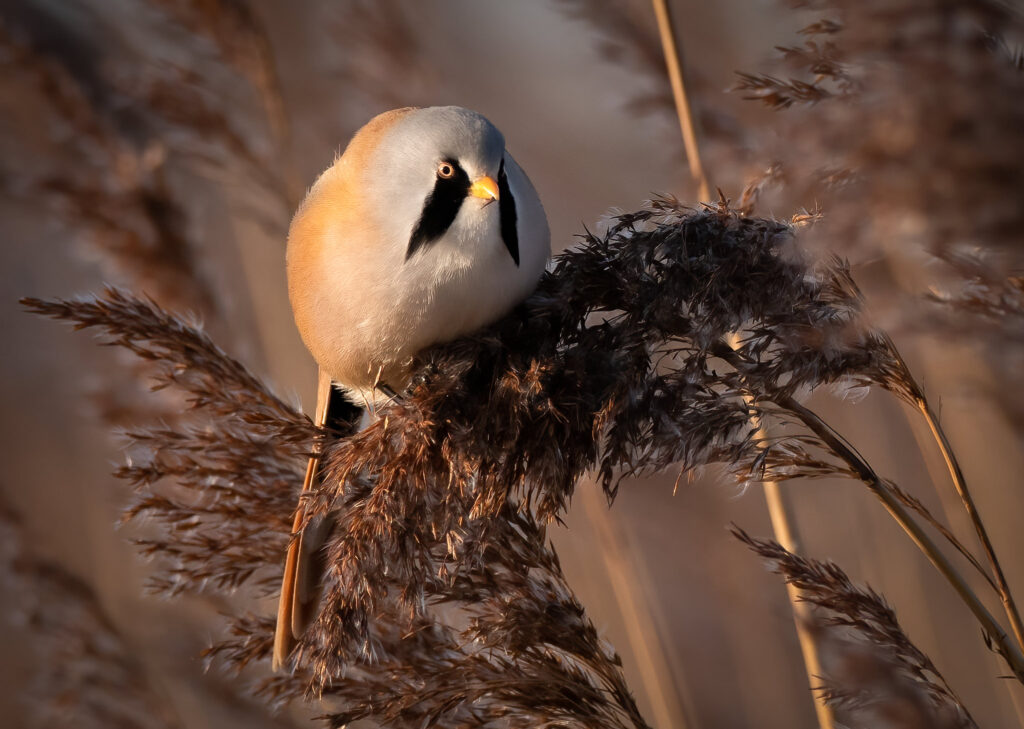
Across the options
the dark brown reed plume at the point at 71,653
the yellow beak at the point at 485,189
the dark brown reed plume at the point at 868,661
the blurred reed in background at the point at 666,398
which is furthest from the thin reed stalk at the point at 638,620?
the dark brown reed plume at the point at 71,653

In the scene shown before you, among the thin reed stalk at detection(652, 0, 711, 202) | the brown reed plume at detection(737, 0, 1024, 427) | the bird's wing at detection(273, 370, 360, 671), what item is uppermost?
the thin reed stalk at detection(652, 0, 711, 202)

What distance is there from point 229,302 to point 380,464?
1.11 metres

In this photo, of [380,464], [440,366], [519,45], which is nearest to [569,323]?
[440,366]

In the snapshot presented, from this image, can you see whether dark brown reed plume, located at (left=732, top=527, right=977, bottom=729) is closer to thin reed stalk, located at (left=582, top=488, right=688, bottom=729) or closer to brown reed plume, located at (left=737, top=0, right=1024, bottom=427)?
brown reed plume, located at (left=737, top=0, right=1024, bottom=427)

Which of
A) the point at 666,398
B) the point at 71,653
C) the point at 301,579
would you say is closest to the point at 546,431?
the point at 666,398

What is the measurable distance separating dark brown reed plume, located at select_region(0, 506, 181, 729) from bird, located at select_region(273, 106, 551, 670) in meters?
Answer: 0.76

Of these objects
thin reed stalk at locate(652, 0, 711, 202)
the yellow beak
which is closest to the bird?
the yellow beak

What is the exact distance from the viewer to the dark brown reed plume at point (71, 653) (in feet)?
6.27

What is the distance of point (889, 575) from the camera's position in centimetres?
227

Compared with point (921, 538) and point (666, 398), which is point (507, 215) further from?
point (921, 538)

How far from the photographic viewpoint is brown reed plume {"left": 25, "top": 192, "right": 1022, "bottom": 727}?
1155mm

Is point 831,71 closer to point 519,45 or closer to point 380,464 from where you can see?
point 380,464

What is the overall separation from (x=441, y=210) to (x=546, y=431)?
0.42 meters

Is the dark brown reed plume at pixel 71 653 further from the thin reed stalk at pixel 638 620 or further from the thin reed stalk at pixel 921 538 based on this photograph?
the thin reed stalk at pixel 921 538
